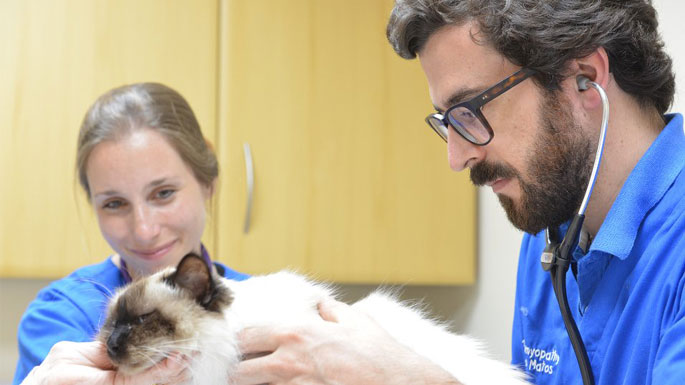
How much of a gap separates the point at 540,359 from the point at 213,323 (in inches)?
22.8

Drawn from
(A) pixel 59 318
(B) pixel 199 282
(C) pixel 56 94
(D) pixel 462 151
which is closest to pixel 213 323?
(B) pixel 199 282

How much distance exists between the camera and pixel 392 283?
227cm

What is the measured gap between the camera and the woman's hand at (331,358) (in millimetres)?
973

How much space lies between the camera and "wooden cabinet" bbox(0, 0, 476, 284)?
194 centimetres

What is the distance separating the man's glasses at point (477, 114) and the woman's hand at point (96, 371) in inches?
21.9

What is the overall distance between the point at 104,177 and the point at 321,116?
2.60 ft

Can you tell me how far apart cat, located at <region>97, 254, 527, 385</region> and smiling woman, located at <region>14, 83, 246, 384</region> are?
0.44 meters

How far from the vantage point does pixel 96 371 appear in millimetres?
1030

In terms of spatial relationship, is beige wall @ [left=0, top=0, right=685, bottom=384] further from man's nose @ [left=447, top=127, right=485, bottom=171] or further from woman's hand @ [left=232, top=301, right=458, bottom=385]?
woman's hand @ [left=232, top=301, right=458, bottom=385]

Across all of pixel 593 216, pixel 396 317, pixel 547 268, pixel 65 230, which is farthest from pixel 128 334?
pixel 65 230

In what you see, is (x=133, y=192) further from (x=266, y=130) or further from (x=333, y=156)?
(x=333, y=156)

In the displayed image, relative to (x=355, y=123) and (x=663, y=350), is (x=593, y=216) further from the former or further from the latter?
(x=355, y=123)

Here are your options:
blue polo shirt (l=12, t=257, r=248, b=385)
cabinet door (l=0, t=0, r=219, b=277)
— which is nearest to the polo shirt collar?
blue polo shirt (l=12, t=257, r=248, b=385)

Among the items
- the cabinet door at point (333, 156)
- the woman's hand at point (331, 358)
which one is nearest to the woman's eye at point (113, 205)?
the cabinet door at point (333, 156)
